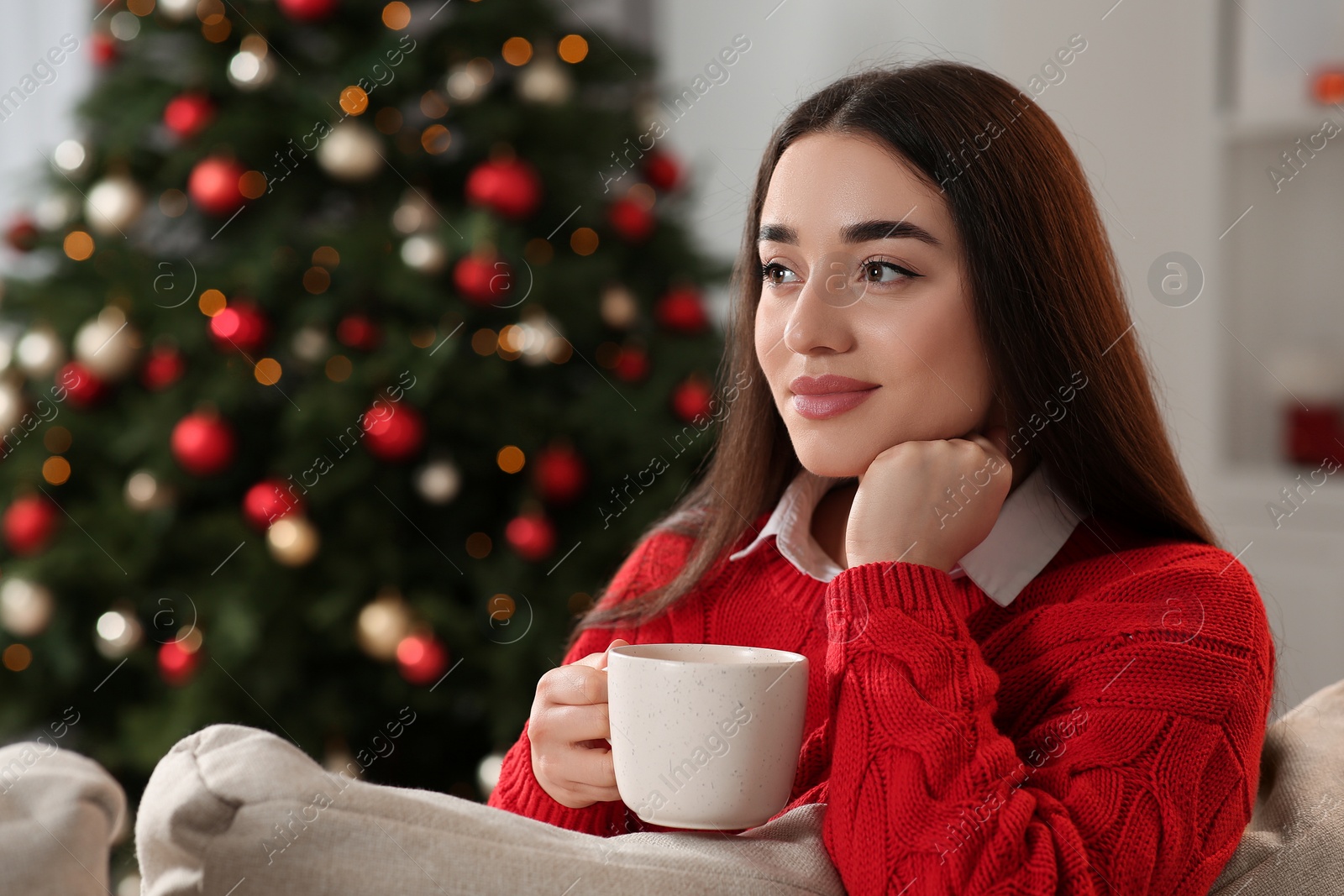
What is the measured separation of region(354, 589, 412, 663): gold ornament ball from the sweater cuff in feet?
4.45

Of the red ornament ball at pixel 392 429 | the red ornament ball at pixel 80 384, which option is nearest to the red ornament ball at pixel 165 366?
the red ornament ball at pixel 80 384

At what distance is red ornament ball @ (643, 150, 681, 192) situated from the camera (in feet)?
7.86

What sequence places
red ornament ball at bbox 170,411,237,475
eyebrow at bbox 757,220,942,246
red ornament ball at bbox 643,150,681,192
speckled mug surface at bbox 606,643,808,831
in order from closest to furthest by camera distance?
1. speckled mug surface at bbox 606,643,808,831
2. eyebrow at bbox 757,220,942,246
3. red ornament ball at bbox 170,411,237,475
4. red ornament ball at bbox 643,150,681,192

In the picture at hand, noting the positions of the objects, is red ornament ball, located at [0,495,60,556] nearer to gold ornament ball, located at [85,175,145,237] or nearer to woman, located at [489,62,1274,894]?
gold ornament ball, located at [85,175,145,237]

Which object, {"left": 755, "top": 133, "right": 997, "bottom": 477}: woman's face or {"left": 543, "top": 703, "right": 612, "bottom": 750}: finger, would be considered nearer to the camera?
{"left": 543, "top": 703, "right": 612, "bottom": 750}: finger

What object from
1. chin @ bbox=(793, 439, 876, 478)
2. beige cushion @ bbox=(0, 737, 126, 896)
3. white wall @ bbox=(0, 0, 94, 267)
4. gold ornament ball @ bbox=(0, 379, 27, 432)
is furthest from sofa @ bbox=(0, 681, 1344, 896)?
white wall @ bbox=(0, 0, 94, 267)

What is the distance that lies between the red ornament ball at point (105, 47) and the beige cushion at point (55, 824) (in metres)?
1.80

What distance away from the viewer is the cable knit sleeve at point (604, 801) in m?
1.01

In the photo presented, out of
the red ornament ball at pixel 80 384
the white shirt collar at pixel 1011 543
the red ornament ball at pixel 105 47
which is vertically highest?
the red ornament ball at pixel 105 47

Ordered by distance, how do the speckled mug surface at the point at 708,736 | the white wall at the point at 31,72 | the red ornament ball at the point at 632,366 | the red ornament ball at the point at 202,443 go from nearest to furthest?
the speckled mug surface at the point at 708,736
the red ornament ball at the point at 202,443
the red ornament ball at the point at 632,366
the white wall at the point at 31,72

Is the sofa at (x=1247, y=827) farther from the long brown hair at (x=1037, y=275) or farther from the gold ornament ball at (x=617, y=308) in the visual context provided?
the gold ornament ball at (x=617, y=308)

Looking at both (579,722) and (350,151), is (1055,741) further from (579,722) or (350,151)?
(350,151)

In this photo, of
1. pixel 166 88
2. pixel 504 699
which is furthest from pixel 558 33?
pixel 504 699

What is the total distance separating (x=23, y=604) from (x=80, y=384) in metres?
0.41
